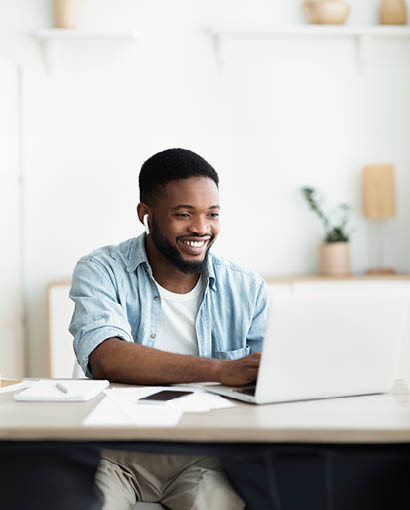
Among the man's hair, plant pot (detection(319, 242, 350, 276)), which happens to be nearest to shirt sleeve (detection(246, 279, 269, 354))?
the man's hair

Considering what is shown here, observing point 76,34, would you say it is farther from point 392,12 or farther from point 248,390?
point 248,390

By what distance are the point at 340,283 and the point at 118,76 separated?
1.63 meters

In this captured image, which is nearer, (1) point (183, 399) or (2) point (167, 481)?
(2) point (167, 481)

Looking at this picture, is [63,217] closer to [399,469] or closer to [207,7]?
[207,7]

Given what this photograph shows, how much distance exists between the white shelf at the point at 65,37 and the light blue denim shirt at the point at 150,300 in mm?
2001

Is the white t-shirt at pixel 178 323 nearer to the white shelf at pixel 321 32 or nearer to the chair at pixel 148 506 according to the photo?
the chair at pixel 148 506

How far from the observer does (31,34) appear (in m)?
3.76

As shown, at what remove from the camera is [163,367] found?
1.57 metres

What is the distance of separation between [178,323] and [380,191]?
216 cm

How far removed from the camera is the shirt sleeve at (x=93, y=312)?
1688mm

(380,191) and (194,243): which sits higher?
(380,191)

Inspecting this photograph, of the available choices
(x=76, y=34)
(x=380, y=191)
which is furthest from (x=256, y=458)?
(x=76, y=34)

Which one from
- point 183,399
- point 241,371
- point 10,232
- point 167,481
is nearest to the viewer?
point 167,481

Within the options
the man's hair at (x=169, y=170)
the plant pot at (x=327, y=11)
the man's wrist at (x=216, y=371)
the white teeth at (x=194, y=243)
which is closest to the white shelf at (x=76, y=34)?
the plant pot at (x=327, y=11)
